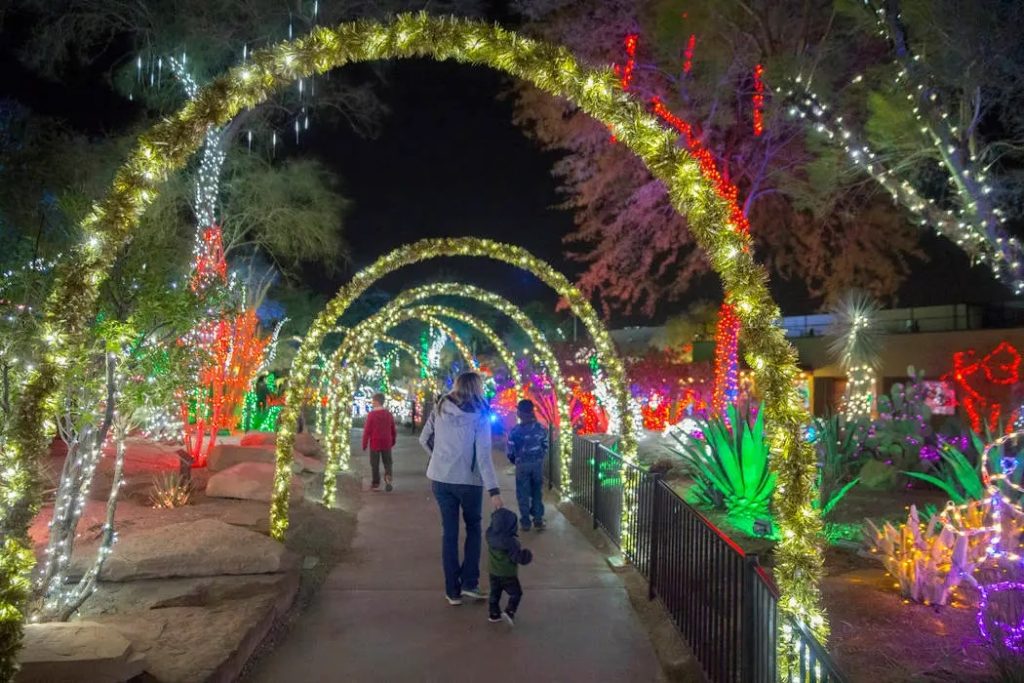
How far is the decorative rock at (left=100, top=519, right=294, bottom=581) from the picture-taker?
6.07 meters

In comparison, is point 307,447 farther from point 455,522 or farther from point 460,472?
point 460,472

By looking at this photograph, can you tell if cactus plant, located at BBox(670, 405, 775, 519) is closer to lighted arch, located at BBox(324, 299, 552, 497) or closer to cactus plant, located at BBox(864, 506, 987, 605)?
cactus plant, located at BBox(864, 506, 987, 605)

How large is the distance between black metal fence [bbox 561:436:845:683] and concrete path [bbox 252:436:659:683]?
37 cm

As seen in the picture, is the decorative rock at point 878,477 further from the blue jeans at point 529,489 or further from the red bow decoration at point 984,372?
the red bow decoration at point 984,372

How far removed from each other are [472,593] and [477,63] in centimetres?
401

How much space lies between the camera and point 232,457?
1177 centimetres

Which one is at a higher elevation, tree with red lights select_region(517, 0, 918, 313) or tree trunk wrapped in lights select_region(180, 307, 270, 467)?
tree with red lights select_region(517, 0, 918, 313)

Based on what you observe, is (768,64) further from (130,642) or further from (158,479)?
(130,642)

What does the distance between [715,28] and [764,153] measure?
11.5 feet

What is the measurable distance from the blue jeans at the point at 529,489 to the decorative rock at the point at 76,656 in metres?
5.11

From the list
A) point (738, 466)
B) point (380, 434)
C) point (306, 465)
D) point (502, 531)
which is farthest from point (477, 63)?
point (306, 465)

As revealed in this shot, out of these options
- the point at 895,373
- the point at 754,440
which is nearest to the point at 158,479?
the point at 754,440

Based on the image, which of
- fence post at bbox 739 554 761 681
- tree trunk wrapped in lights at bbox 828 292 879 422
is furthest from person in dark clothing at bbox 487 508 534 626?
tree trunk wrapped in lights at bbox 828 292 879 422

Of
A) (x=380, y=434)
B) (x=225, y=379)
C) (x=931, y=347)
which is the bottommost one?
(x=380, y=434)
